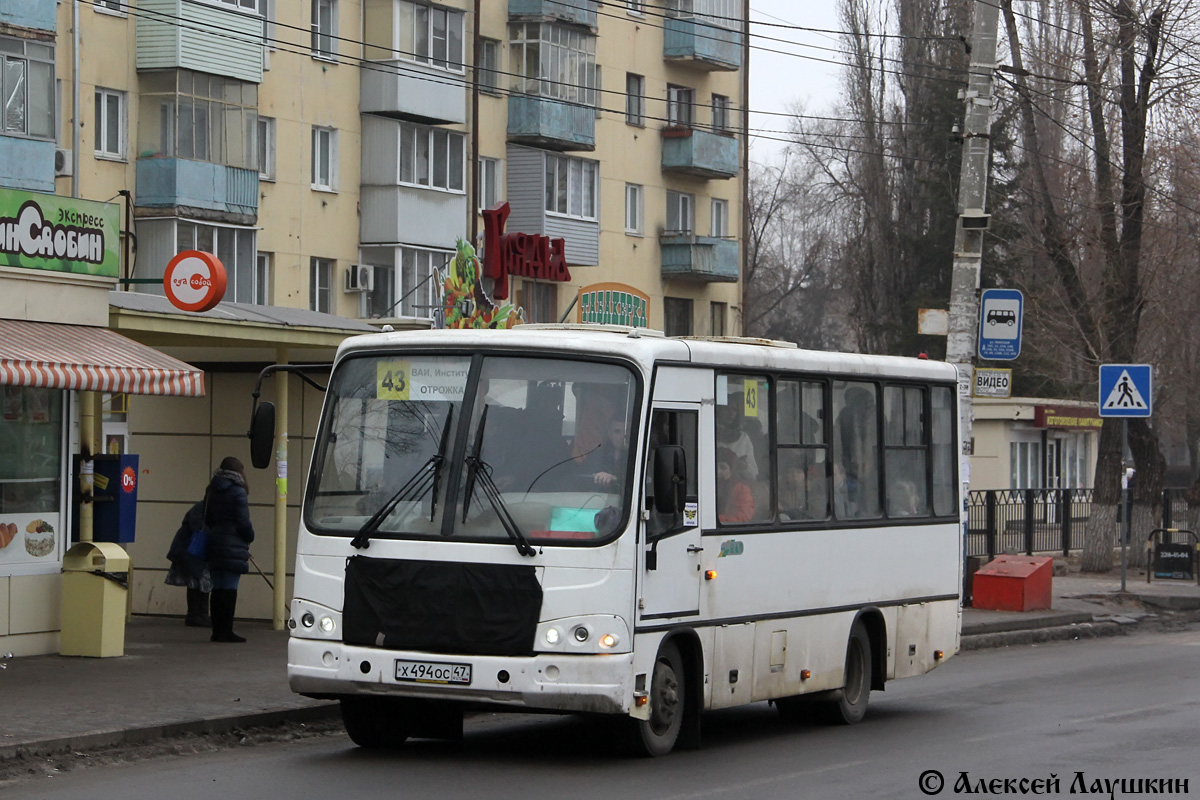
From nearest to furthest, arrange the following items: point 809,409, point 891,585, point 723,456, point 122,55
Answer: point 723,456, point 809,409, point 891,585, point 122,55

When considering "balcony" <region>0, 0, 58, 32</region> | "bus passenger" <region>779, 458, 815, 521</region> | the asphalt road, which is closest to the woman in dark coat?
the asphalt road

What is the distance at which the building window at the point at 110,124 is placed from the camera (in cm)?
3406

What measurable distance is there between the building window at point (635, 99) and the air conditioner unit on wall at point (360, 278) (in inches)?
499

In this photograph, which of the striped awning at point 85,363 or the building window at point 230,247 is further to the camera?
the building window at point 230,247

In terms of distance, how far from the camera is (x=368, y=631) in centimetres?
1035

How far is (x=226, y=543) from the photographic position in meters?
16.8

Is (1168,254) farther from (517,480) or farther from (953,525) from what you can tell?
(517,480)

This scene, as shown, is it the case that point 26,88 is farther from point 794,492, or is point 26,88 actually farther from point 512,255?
point 794,492

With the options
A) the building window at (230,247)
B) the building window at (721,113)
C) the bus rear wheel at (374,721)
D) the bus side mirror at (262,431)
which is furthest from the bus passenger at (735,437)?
the building window at (721,113)

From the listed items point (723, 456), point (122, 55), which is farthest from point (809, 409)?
point (122, 55)

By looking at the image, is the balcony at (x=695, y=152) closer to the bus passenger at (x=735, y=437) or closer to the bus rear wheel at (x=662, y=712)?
the bus passenger at (x=735, y=437)

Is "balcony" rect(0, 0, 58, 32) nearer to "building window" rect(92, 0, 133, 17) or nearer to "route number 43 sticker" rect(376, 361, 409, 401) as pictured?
"building window" rect(92, 0, 133, 17)

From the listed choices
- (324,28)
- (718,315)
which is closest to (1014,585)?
(324,28)

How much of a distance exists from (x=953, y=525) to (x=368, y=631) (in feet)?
19.1
